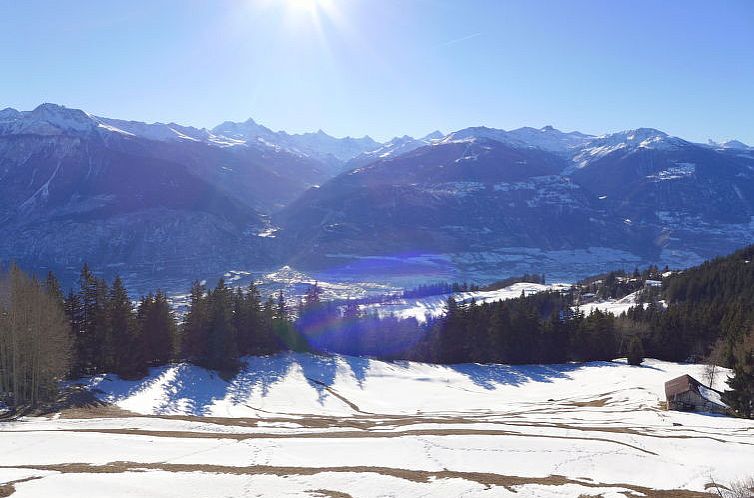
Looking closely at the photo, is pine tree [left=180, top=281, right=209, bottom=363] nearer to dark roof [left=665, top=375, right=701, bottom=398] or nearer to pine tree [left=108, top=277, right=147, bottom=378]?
pine tree [left=108, top=277, right=147, bottom=378]

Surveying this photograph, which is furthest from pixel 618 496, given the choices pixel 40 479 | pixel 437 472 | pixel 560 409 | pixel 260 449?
pixel 560 409

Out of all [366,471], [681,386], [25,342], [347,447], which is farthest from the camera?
[681,386]

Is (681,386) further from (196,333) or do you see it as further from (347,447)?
(196,333)

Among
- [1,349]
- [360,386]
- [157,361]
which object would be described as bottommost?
[360,386]

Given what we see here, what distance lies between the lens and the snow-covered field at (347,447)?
2881cm

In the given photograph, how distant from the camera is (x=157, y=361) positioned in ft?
273

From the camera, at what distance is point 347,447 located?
37875 millimetres

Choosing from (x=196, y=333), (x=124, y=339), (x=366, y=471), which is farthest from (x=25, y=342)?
(x=366, y=471)

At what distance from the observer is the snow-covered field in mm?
28812

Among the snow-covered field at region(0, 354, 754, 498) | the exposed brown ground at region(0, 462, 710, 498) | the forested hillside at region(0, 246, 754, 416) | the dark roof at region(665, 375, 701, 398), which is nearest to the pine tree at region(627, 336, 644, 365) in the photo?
the forested hillside at region(0, 246, 754, 416)

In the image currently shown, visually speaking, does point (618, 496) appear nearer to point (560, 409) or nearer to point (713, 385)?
point (560, 409)

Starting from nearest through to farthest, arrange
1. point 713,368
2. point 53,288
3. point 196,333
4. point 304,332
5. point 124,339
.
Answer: point 53,288 < point 124,339 < point 713,368 < point 196,333 < point 304,332

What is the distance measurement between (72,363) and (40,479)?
145 feet

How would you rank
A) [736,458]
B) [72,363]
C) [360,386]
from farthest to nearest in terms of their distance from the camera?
[360,386]
[72,363]
[736,458]
